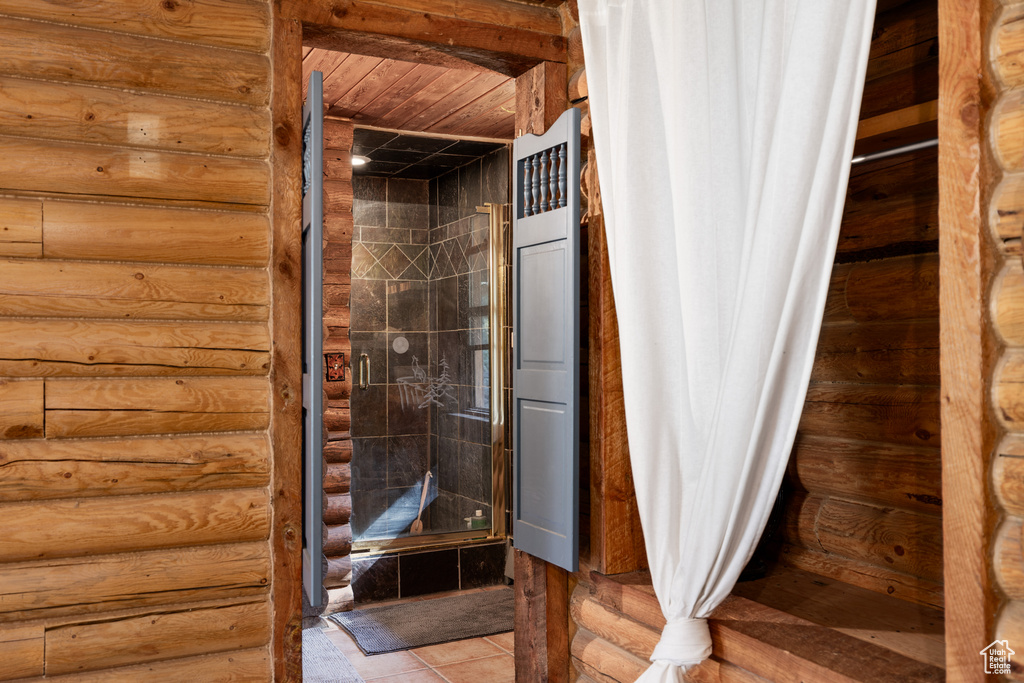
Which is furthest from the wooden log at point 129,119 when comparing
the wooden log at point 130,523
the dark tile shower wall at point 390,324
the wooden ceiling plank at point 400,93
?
the dark tile shower wall at point 390,324

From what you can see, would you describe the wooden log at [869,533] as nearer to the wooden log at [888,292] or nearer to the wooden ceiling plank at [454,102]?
the wooden log at [888,292]

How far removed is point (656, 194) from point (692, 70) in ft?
1.19

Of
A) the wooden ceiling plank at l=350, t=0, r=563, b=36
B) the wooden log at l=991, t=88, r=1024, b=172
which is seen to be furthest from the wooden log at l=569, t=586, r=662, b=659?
the wooden ceiling plank at l=350, t=0, r=563, b=36

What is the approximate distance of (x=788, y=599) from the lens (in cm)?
253

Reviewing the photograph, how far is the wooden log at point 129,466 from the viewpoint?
2.53 m

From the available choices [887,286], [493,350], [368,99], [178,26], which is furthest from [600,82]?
[493,350]

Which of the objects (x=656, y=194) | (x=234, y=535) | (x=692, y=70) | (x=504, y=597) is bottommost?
(x=504, y=597)

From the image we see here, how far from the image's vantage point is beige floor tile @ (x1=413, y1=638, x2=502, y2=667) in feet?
13.5

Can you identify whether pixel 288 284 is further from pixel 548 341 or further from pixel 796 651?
pixel 796 651

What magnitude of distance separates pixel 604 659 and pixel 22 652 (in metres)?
1.87

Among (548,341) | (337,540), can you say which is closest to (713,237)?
(548,341)

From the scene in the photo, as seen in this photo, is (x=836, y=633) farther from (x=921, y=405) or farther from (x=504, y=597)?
(x=504, y=597)

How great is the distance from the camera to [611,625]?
287 centimetres

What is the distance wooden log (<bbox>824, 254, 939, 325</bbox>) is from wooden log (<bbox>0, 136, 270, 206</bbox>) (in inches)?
77.5
